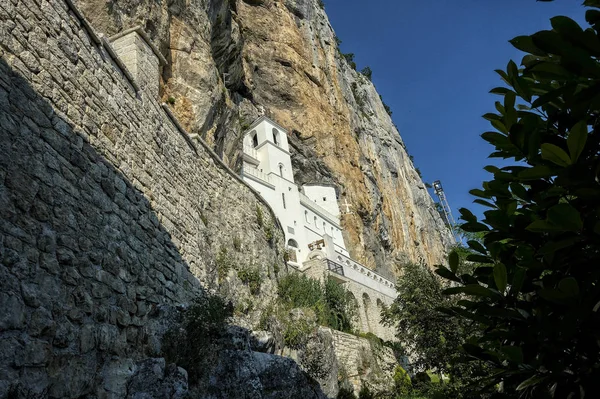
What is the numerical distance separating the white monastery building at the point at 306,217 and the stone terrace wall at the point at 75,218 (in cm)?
1722

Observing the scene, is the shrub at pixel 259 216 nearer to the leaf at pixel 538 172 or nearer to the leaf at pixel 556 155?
the leaf at pixel 538 172

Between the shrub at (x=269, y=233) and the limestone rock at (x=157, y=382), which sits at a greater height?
the shrub at (x=269, y=233)

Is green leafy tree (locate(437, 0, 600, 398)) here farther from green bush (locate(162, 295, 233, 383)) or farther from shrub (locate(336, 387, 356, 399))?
shrub (locate(336, 387, 356, 399))

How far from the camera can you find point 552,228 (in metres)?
1.59

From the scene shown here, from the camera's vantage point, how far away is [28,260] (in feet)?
12.8

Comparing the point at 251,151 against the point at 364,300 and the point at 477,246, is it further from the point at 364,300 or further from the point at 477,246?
the point at 477,246

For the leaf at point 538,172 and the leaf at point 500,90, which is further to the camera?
the leaf at point 500,90

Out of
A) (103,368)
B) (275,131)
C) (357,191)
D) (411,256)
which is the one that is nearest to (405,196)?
(411,256)

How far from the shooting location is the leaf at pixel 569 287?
5.05 ft

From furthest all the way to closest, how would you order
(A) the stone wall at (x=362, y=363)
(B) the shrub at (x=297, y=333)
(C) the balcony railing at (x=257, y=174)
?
(C) the balcony railing at (x=257, y=174) → (A) the stone wall at (x=362, y=363) → (B) the shrub at (x=297, y=333)

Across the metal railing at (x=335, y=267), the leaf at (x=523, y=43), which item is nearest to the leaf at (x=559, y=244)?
the leaf at (x=523, y=43)

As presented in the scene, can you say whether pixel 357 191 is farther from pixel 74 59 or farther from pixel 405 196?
pixel 74 59

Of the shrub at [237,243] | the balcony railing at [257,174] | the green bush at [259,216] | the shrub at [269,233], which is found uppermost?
the balcony railing at [257,174]

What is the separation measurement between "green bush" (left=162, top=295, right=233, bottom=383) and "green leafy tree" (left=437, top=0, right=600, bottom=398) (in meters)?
4.10
